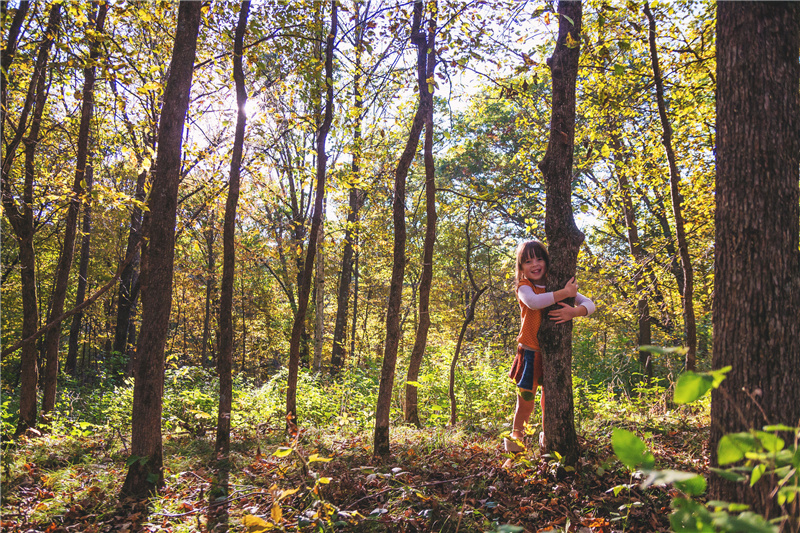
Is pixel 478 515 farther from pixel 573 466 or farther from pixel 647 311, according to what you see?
pixel 647 311

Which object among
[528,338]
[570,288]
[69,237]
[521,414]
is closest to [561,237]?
[570,288]

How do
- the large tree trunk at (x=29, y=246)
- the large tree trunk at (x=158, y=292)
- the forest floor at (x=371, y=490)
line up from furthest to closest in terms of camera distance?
the large tree trunk at (x=29, y=246) < the large tree trunk at (x=158, y=292) < the forest floor at (x=371, y=490)

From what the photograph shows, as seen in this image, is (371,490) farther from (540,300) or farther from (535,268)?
(535,268)

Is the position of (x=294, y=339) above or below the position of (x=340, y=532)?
above

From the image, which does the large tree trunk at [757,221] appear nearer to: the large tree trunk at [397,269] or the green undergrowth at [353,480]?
the green undergrowth at [353,480]

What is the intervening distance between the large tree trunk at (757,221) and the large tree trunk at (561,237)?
1.41 m

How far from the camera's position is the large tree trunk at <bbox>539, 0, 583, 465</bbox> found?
348cm

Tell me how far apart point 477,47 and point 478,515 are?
14.9 ft

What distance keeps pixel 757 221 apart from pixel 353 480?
3.34 metres

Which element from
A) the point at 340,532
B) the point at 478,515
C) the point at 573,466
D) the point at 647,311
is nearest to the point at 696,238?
the point at 647,311

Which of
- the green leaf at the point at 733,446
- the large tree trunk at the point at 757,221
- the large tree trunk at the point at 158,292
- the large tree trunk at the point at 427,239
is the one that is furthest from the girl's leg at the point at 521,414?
the large tree trunk at the point at 158,292

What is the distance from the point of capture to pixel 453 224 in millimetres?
14609

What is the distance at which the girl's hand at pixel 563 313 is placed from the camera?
11.2 ft

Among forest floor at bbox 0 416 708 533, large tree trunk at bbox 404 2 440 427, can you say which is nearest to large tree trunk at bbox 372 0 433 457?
forest floor at bbox 0 416 708 533
